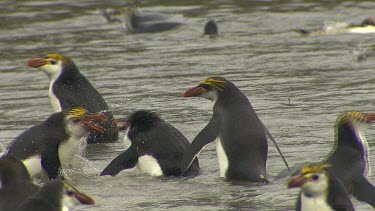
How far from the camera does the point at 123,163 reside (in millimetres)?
8117

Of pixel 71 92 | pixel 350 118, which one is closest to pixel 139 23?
pixel 71 92

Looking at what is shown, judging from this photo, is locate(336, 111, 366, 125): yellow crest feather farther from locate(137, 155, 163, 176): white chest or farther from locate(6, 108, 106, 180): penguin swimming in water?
locate(6, 108, 106, 180): penguin swimming in water

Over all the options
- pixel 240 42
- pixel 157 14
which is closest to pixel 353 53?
pixel 240 42

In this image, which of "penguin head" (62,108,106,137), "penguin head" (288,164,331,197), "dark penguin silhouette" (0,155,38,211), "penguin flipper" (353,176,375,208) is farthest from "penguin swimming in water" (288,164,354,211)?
"penguin head" (62,108,106,137)

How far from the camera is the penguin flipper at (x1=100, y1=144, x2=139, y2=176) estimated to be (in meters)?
8.08

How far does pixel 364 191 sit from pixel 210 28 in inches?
405

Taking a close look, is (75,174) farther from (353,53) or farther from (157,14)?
(157,14)

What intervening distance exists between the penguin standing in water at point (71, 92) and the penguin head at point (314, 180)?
3989mm

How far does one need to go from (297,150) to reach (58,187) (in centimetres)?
339

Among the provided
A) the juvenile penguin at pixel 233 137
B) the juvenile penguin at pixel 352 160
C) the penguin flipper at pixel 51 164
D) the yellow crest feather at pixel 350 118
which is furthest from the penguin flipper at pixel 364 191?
the penguin flipper at pixel 51 164

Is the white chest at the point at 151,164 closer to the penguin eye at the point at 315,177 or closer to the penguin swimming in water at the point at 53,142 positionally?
the penguin swimming in water at the point at 53,142

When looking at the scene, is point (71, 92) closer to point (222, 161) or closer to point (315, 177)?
point (222, 161)

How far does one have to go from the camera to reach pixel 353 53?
14.2m

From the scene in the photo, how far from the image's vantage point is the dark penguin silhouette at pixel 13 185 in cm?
618
